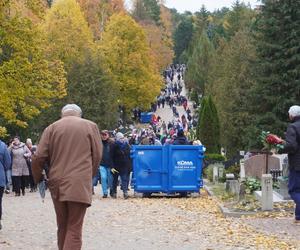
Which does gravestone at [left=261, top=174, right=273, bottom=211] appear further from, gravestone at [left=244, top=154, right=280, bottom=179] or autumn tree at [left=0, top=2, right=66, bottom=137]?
autumn tree at [left=0, top=2, right=66, bottom=137]

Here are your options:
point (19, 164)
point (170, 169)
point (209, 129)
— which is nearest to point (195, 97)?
point (209, 129)

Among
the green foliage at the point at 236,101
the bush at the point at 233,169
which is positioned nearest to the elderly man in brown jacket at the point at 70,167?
the bush at the point at 233,169

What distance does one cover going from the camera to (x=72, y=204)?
7.93m

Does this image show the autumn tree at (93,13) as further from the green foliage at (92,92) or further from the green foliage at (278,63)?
the green foliage at (278,63)

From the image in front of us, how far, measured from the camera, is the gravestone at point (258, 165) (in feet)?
80.7

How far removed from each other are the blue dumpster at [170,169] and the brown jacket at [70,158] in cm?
1254

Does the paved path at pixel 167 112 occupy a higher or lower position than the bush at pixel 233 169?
higher

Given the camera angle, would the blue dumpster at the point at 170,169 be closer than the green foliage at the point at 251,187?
No

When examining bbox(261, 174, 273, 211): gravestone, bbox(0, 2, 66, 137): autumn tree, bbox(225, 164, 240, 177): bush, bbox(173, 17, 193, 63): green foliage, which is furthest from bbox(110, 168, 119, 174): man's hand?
bbox(173, 17, 193, 63): green foliage

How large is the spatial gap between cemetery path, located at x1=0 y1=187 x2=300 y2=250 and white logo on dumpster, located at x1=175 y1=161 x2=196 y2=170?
2760mm

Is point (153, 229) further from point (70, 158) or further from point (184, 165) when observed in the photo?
point (184, 165)

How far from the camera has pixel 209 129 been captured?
44000mm

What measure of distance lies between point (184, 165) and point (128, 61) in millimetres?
49950

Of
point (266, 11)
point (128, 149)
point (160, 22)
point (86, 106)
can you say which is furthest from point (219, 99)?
point (160, 22)
